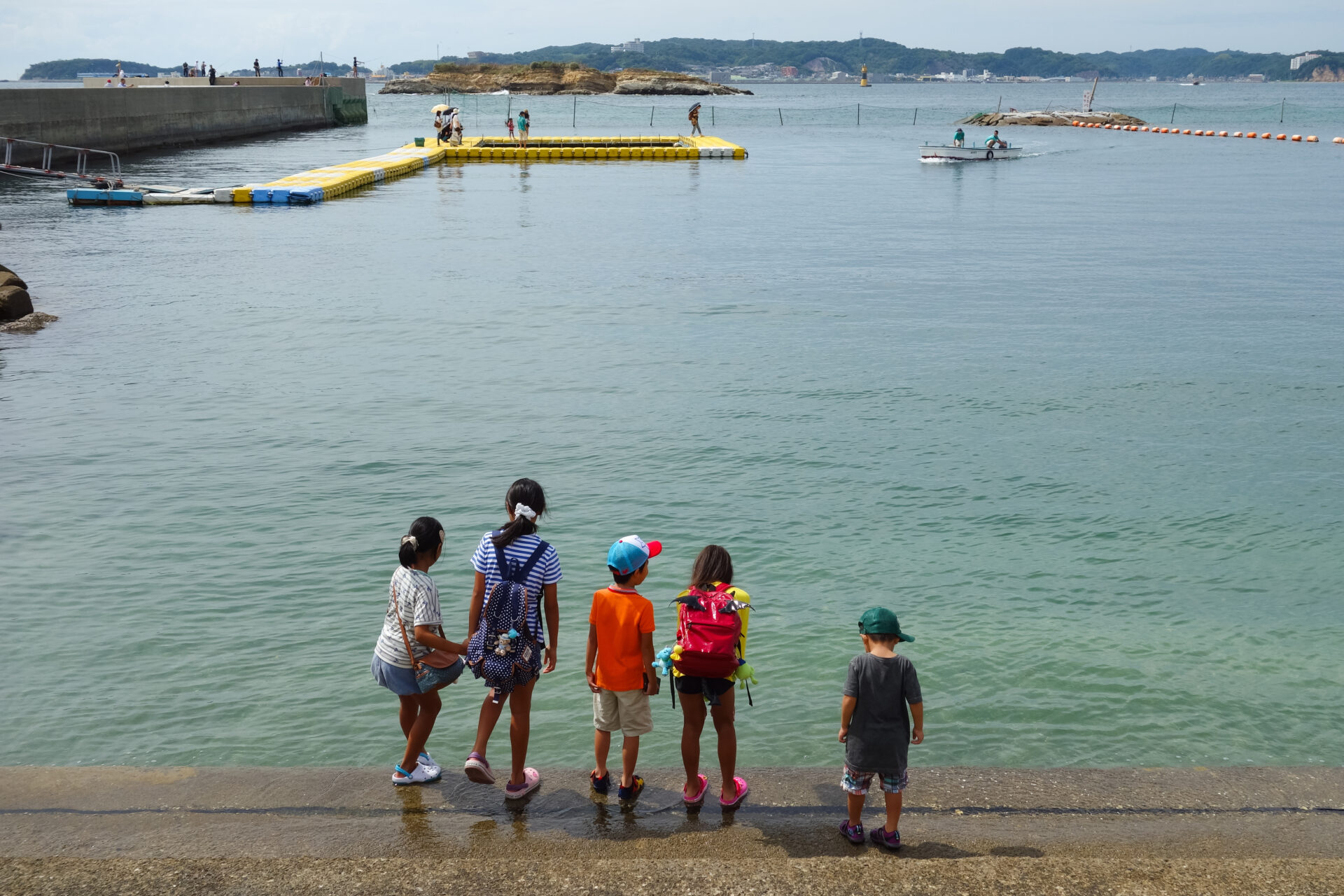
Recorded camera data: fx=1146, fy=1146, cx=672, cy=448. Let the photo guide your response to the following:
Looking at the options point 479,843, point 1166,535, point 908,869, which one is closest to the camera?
point 908,869

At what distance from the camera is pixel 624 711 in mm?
5617

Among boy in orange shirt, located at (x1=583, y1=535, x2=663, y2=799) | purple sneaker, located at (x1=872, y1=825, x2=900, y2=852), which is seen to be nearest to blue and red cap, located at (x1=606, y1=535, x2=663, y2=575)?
boy in orange shirt, located at (x1=583, y1=535, x2=663, y2=799)

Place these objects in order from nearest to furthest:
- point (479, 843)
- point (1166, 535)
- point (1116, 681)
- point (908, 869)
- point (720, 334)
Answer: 1. point (908, 869)
2. point (479, 843)
3. point (1116, 681)
4. point (1166, 535)
5. point (720, 334)

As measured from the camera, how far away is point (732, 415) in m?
14.5

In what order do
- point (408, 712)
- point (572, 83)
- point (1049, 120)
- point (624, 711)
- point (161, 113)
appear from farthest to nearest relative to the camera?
1. point (572, 83)
2. point (1049, 120)
3. point (161, 113)
4. point (408, 712)
5. point (624, 711)

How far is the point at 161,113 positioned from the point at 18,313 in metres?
40.7

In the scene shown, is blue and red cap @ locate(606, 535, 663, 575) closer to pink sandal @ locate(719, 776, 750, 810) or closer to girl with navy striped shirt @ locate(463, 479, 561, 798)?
girl with navy striped shirt @ locate(463, 479, 561, 798)

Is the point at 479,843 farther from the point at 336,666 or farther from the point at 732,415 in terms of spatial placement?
the point at 732,415

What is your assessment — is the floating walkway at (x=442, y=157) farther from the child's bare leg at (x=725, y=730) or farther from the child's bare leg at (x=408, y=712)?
the child's bare leg at (x=725, y=730)

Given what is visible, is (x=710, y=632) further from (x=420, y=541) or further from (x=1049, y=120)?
(x=1049, y=120)

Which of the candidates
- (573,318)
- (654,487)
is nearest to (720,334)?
(573,318)

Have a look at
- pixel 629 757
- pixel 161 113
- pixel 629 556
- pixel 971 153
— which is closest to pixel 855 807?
pixel 629 757

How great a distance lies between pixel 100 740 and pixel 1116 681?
6.81 metres

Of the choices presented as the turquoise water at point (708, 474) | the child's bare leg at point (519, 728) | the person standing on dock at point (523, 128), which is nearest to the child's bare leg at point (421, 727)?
the child's bare leg at point (519, 728)
